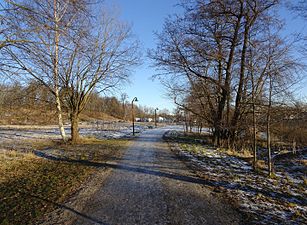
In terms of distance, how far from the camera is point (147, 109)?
470ft

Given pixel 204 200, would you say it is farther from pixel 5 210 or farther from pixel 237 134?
pixel 237 134

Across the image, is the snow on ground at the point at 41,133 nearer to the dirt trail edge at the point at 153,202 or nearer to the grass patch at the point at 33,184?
the grass patch at the point at 33,184

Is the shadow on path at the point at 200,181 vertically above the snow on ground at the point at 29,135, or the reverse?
the snow on ground at the point at 29,135

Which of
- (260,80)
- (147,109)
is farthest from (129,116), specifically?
(260,80)

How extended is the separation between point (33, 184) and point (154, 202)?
3.50 m

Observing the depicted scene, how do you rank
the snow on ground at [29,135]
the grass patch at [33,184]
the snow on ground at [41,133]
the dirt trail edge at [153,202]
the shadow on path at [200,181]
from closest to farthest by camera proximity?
the dirt trail edge at [153,202] → the grass patch at [33,184] → the shadow on path at [200,181] → the snow on ground at [29,135] → the snow on ground at [41,133]

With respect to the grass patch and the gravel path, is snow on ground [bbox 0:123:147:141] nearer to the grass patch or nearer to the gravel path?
the grass patch

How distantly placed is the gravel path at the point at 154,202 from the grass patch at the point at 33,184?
85 cm

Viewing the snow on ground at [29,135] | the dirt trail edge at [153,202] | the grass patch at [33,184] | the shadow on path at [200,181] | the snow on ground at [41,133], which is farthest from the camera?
the snow on ground at [41,133]

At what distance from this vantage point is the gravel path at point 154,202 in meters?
3.92

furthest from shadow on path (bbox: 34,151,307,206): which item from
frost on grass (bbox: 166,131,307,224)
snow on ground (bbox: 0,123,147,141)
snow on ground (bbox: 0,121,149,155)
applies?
snow on ground (bbox: 0,123,147,141)

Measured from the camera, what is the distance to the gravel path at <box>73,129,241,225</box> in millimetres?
3918

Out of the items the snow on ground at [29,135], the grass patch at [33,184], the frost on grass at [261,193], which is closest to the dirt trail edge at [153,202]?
the frost on grass at [261,193]

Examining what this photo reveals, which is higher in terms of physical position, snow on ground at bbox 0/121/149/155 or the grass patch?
snow on ground at bbox 0/121/149/155
